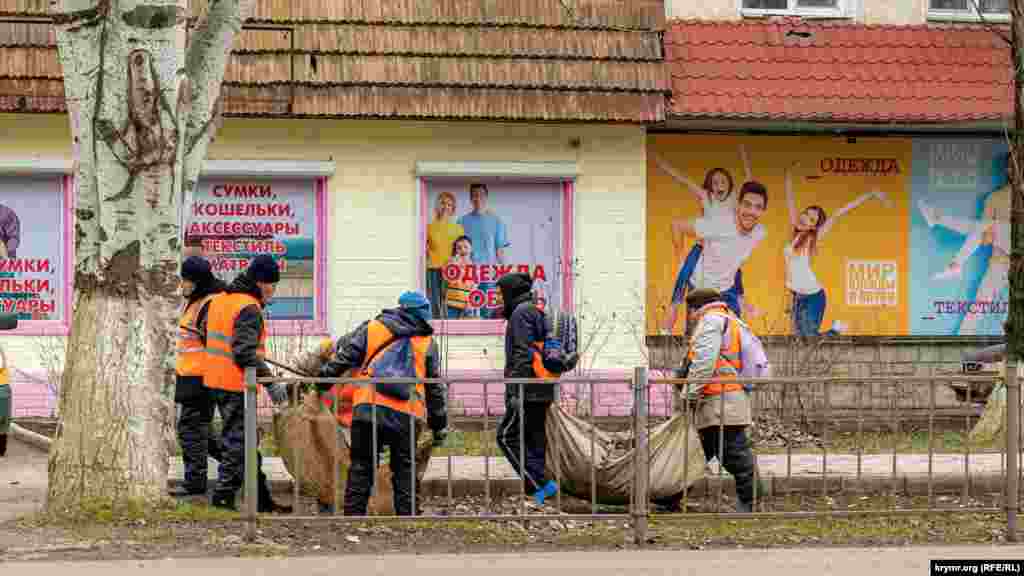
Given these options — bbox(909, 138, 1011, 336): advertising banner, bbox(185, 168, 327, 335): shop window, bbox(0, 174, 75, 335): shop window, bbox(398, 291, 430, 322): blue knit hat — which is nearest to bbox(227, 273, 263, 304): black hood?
bbox(398, 291, 430, 322): blue knit hat

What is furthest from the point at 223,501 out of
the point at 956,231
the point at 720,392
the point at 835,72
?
the point at 956,231

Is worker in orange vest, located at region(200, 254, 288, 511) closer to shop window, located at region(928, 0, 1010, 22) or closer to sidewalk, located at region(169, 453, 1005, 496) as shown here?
sidewalk, located at region(169, 453, 1005, 496)

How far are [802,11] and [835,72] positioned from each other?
3.23ft

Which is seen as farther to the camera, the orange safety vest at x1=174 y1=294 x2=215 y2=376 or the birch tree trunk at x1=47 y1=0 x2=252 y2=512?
the orange safety vest at x1=174 y1=294 x2=215 y2=376

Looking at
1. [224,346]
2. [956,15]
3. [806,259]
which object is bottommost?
[224,346]

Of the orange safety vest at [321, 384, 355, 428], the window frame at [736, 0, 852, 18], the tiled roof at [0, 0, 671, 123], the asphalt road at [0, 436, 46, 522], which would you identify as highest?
the window frame at [736, 0, 852, 18]

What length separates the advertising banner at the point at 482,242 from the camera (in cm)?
1733

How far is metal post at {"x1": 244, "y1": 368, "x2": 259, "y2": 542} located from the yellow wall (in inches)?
292

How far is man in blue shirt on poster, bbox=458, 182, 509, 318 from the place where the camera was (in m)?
17.4

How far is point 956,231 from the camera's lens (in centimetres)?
1873

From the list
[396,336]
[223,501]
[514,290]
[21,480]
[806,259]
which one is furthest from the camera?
[806,259]

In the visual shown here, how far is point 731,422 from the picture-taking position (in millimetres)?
10852

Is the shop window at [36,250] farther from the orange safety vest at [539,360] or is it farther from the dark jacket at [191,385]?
the orange safety vest at [539,360]

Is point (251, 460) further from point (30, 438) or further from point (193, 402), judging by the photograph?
point (30, 438)
